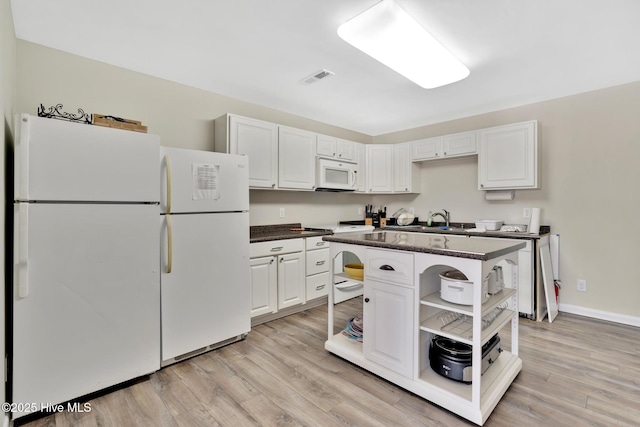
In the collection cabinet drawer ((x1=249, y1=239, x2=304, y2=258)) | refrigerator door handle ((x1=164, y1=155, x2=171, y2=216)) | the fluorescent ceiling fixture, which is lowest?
cabinet drawer ((x1=249, y1=239, x2=304, y2=258))

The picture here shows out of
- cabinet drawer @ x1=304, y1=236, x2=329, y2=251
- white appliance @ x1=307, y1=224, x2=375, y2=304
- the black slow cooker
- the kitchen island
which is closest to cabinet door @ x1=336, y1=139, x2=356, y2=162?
white appliance @ x1=307, y1=224, x2=375, y2=304

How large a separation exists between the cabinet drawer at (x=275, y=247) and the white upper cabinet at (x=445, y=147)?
2.26 meters

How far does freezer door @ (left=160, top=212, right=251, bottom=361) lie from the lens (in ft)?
7.52

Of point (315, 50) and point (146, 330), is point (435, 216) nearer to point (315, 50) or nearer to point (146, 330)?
point (315, 50)

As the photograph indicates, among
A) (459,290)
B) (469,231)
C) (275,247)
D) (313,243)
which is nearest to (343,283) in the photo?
(313,243)

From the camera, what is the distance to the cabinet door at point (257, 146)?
3.19 metres

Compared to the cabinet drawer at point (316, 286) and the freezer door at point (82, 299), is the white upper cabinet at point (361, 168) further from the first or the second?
the freezer door at point (82, 299)

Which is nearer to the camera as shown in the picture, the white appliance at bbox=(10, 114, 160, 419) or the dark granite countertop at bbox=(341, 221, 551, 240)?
the white appliance at bbox=(10, 114, 160, 419)

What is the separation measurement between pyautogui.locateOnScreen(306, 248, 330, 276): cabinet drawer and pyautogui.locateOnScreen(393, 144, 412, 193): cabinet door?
172 centimetres

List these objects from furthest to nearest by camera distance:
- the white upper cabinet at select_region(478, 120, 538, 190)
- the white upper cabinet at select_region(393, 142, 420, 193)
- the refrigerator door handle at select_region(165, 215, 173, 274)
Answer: the white upper cabinet at select_region(393, 142, 420, 193) < the white upper cabinet at select_region(478, 120, 538, 190) < the refrigerator door handle at select_region(165, 215, 173, 274)

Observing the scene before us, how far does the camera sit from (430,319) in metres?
2.01

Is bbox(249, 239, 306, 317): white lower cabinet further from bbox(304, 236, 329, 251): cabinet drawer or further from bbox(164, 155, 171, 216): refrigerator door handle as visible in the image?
bbox(164, 155, 171, 216): refrigerator door handle

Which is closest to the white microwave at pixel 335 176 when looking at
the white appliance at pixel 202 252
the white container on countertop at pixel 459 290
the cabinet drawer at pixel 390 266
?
the white appliance at pixel 202 252

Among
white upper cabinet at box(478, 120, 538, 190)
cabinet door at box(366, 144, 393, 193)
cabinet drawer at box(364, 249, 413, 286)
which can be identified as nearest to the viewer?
cabinet drawer at box(364, 249, 413, 286)
